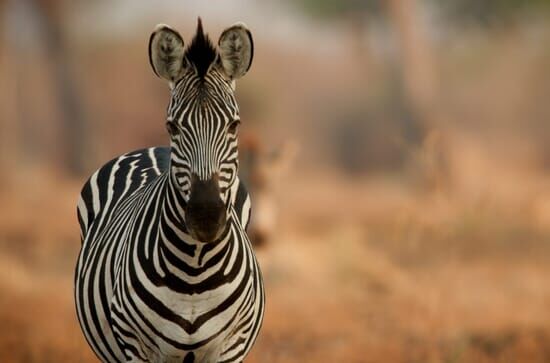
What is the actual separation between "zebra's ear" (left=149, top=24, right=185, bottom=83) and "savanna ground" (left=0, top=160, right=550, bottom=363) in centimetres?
400

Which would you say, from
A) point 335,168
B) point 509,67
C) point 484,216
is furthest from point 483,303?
point 509,67

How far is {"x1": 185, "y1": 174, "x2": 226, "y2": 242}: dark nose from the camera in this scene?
394 centimetres

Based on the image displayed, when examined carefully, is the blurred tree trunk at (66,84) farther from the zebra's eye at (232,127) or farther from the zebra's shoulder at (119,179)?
the zebra's eye at (232,127)

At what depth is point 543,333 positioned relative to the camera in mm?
8766

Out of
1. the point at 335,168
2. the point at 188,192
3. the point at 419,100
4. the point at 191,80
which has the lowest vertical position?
the point at 335,168

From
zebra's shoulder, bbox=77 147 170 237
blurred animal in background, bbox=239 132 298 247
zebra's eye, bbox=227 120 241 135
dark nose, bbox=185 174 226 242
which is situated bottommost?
blurred animal in background, bbox=239 132 298 247

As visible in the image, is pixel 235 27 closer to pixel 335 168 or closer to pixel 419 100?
pixel 419 100

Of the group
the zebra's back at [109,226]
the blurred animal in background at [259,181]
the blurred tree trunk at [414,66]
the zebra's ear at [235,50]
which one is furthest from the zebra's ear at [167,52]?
the blurred tree trunk at [414,66]

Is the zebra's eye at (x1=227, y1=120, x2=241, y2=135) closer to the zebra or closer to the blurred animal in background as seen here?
the zebra

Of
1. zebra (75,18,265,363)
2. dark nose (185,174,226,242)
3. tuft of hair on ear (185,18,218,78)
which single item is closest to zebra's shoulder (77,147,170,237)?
zebra (75,18,265,363)

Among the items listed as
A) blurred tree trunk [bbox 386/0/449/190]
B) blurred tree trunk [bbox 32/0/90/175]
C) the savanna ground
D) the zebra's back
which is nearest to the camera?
the zebra's back

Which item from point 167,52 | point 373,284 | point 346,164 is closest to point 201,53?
point 167,52

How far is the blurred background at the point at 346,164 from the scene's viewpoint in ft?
31.9

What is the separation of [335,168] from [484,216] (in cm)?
1621
